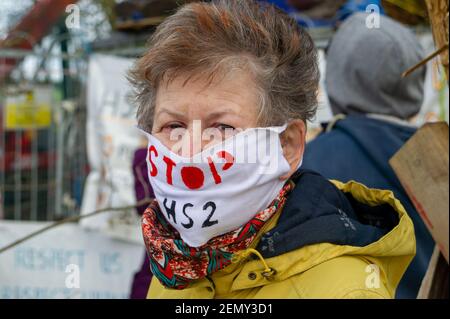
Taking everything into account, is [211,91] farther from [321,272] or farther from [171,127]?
[321,272]

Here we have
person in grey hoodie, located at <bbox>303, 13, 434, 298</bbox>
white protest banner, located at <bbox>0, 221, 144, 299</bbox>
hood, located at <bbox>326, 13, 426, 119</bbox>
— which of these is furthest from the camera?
white protest banner, located at <bbox>0, 221, 144, 299</bbox>

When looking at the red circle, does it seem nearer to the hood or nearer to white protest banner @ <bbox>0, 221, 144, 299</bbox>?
the hood

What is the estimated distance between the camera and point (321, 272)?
139 cm

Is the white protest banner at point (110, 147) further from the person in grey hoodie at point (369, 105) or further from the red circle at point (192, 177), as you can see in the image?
the red circle at point (192, 177)

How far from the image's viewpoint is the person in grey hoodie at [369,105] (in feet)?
7.13

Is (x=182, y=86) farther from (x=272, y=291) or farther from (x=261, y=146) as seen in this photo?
(x=272, y=291)

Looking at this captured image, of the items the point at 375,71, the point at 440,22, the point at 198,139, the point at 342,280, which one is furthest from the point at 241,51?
the point at 375,71

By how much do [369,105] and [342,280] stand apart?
49.3 inches

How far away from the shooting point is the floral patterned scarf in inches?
57.4

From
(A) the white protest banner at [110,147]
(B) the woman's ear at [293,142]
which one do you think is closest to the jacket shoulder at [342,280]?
(B) the woman's ear at [293,142]

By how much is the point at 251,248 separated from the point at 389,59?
1.27 metres

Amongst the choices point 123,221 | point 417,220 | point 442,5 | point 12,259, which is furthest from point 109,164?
point 442,5

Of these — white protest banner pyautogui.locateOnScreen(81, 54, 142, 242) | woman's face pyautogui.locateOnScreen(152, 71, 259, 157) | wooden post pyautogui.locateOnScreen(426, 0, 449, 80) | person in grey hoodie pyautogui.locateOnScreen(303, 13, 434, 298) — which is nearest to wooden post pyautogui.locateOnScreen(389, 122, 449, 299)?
wooden post pyautogui.locateOnScreen(426, 0, 449, 80)

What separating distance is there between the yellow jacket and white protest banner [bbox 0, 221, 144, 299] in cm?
327
